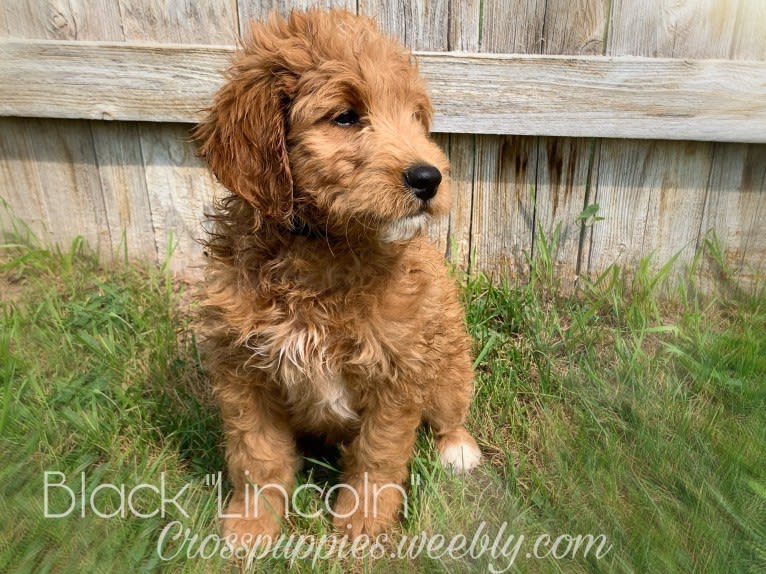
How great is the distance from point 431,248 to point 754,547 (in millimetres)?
1681

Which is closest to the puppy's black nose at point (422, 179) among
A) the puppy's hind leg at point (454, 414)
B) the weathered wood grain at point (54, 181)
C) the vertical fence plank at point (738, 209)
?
the puppy's hind leg at point (454, 414)

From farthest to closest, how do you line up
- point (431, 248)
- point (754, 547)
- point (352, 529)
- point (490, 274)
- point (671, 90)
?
point (490, 274), point (671, 90), point (431, 248), point (352, 529), point (754, 547)

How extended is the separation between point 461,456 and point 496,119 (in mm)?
1866

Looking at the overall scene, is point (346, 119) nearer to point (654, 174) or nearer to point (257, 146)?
point (257, 146)

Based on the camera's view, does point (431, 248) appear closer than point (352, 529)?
No

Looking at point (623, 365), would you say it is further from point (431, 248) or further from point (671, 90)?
point (671, 90)

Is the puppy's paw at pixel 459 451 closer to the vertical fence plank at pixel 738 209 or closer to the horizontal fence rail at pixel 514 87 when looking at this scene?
the horizontal fence rail at pixel 514 87

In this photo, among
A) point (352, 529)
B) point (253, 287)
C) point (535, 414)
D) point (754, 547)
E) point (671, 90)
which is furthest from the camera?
point (671, 90)

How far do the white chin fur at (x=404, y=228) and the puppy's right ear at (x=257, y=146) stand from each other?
1.18 ft

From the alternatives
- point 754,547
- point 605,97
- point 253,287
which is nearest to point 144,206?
point 253,287

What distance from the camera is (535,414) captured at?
3.38m

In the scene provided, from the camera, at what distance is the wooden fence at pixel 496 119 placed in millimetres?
3686

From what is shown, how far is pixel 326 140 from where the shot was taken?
7.95 feet

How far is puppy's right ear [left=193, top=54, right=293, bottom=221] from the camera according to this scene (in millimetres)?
2416
